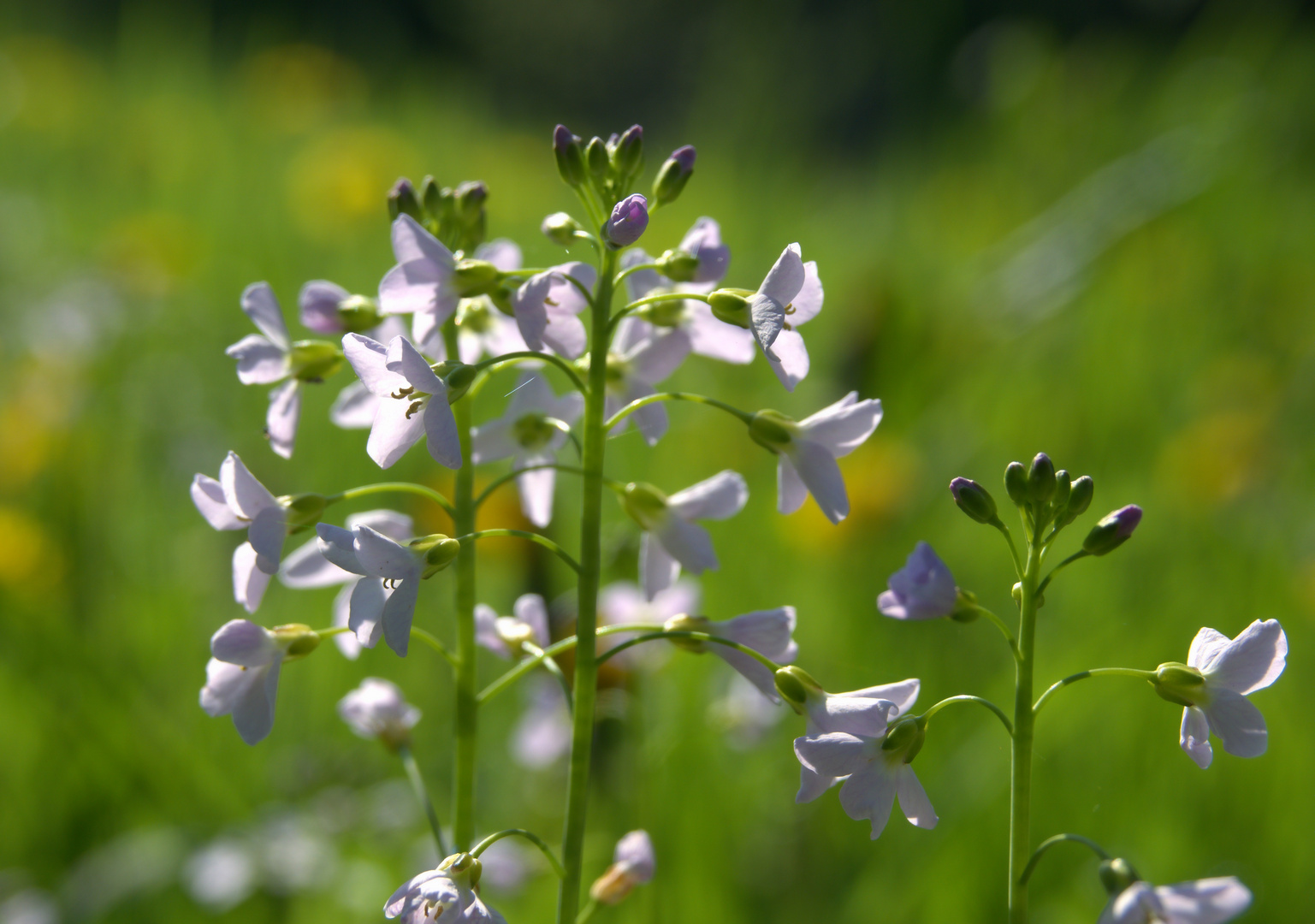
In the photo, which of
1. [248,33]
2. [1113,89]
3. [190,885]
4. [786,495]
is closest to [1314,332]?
[1113,89]

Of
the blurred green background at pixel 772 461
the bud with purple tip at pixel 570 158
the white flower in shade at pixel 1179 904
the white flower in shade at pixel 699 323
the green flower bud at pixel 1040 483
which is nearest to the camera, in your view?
the white flower in shade at pixel 1179 904

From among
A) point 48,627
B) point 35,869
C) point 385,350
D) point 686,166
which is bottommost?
point 35,869

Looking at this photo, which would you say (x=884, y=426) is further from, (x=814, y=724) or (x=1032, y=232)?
(x=814, y=724)

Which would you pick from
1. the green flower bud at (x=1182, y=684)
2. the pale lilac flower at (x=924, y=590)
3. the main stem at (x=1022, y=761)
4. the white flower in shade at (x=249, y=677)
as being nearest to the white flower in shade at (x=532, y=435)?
the white flower in shade at (x=249, y=677)

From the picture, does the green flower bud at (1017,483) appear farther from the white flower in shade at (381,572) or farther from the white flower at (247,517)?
the white flower at (247,517)

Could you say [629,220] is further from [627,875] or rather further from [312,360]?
[627,875]

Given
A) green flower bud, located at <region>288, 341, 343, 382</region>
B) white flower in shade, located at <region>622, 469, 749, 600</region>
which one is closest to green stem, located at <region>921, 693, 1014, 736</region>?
white flower in shade, located at <region>622, 469, 749, 600</region>
